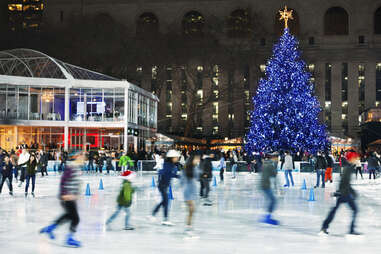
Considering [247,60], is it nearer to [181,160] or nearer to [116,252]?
[181,160]

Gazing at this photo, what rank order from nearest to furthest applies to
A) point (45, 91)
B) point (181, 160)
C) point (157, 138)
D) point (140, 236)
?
1. point (140, 236)
2. point (181, 160)
3. point (45, 91)
4. point (157, 138)

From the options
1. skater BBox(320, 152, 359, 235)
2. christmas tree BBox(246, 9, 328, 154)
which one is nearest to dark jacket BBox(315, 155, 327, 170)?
skater BBox(320, 152, 359, 235)

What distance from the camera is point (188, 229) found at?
923cm

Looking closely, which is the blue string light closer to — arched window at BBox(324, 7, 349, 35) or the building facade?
the building facade

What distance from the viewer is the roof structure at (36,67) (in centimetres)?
4531

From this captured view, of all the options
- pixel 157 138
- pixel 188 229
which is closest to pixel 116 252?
pixel 188 229

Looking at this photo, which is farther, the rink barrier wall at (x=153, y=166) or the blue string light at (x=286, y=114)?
the blue string light at (x=286, y=114)

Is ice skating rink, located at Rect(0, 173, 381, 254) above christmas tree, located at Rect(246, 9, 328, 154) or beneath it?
beneath

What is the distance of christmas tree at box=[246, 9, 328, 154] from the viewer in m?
34.6

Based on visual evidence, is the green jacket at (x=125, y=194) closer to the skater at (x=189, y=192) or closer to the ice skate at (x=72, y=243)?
the skater at (x=189, y=192)

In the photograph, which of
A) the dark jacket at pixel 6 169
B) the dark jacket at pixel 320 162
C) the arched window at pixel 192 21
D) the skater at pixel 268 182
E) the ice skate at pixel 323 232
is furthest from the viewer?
the arched window at pixel 192 21

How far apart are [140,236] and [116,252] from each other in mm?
1466

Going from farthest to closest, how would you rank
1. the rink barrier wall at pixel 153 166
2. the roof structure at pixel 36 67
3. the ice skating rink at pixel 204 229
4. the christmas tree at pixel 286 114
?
the roof structure at pixel 36 67 < the christmas tree at pixel 286 114 < the rink barrier wall at pixel 153 166 < the ice skating rink at pixel 204 229

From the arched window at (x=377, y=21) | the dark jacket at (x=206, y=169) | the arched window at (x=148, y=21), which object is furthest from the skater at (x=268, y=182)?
the arched window at (x=148, y=21)
